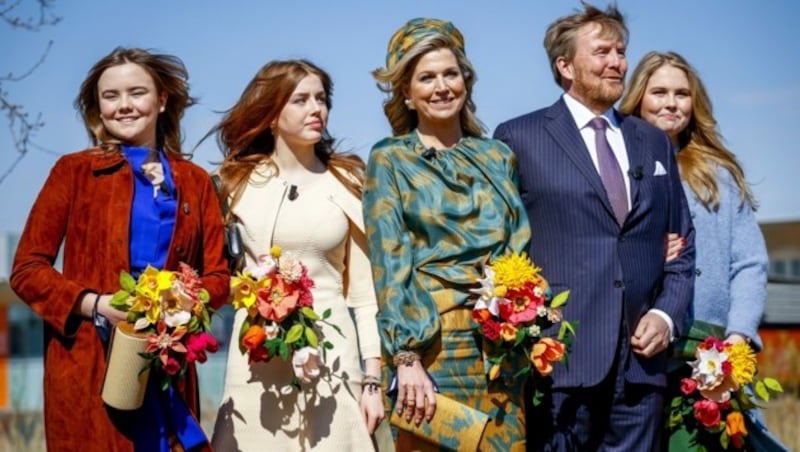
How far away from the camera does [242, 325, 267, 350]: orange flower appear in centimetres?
629

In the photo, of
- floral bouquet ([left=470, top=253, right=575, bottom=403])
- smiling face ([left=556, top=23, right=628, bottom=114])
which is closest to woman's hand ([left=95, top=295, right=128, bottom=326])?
floral bouquet ([left=470, top=253, right=575, bottom=403])

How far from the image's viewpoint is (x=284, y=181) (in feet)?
22.7

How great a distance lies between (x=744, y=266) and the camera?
734 cm

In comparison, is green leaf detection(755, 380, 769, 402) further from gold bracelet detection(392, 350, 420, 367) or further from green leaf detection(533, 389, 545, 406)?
gold bracelet detection(392, 350, 420, 367)

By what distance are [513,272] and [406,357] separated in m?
0.56

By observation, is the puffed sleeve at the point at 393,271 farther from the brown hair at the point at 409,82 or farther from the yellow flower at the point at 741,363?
the yellow flower at the point at 741,363

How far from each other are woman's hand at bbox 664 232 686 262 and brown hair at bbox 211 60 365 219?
1.42m

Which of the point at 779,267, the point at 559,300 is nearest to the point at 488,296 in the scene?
the point at 559,300

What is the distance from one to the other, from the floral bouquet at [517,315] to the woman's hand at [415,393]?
0.27 meters

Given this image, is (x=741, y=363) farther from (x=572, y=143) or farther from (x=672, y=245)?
(x=572, y=143)

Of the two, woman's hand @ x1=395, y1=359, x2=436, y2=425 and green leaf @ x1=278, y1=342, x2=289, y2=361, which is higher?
green leaf @ x1=278, y1=342, x2=289, y2=361

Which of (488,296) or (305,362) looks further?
(305,362)

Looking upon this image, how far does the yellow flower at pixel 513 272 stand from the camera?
19.6ft

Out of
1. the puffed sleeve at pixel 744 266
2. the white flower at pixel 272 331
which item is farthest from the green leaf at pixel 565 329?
the puffed sleeve at pixel 744 266
